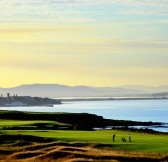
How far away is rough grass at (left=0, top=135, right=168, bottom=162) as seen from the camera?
5297 cm

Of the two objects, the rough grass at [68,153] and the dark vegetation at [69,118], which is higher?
the dark vegetation at [69,118]

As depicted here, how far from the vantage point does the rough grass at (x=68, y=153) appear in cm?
5297

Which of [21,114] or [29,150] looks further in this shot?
[21,114]

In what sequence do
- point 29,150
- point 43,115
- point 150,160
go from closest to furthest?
point 150,160
point 29,150
point 43,115

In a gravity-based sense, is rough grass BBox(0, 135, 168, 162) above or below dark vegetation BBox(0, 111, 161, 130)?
below

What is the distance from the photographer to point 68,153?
56781 mm

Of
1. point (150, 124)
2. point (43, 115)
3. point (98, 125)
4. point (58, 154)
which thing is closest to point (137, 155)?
point (58, 154)

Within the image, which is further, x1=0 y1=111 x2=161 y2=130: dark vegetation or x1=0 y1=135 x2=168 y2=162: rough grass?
x1=0 y1=111 x2=161 y2=130: dark vegetation

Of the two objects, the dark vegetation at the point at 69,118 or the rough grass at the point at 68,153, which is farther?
the dark vegetation at the point at 69,118

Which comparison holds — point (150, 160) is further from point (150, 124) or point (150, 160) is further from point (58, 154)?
point (150, 124)

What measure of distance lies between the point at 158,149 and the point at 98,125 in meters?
86.0

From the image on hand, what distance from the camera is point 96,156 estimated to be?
177 ft

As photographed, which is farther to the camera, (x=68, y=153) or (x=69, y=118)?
(x=69, y=118)

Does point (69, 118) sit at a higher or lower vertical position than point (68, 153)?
higher
